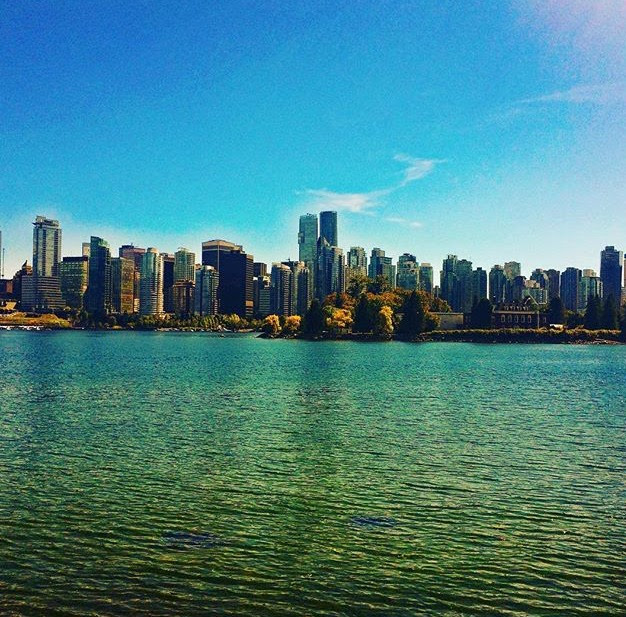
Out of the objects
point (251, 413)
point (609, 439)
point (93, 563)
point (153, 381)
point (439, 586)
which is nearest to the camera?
point (439, 586)

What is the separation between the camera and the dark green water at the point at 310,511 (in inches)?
741

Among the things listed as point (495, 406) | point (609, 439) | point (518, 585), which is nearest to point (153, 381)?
point (495, 406)

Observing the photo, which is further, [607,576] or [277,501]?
[277,501]

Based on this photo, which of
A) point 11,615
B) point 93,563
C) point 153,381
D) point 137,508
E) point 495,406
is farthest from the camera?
point 153,381

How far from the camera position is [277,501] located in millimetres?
27984

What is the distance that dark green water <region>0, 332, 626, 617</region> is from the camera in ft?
61.8

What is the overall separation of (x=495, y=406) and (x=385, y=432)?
20.6 metres

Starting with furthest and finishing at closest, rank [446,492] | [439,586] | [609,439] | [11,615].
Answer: [609,439] → [446,492] → [439,586] → [11,615]

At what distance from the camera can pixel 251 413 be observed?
54500mm

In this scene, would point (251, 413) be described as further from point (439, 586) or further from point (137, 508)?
point (439, 586)

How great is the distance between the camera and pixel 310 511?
87.2ft

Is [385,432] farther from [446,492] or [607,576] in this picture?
[607,576]

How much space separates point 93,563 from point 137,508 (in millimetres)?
5783

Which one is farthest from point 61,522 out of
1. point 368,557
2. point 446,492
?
point 446,492
